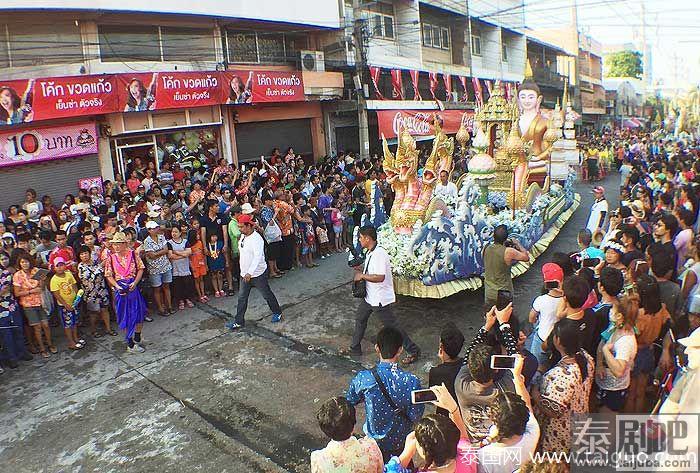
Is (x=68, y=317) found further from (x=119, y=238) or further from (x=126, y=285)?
(x=119, y=238)

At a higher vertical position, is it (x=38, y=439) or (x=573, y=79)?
(x=573, y=79)

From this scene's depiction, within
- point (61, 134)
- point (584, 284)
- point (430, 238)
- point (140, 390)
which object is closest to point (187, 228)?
point (140, 390)

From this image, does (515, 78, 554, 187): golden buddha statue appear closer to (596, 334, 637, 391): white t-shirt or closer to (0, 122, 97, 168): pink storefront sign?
(596, 334, 637, 391): white t-shirt

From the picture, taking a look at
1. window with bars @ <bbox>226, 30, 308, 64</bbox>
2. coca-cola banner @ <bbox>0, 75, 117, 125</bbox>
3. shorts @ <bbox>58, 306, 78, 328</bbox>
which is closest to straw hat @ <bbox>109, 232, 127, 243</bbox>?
shorts @ <bbox>58, 306, 78, 328</bbox>

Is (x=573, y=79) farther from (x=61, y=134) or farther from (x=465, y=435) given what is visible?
(x=465, y=435)

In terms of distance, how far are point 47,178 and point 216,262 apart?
5.24 meters

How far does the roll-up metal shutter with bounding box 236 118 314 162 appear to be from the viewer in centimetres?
1511

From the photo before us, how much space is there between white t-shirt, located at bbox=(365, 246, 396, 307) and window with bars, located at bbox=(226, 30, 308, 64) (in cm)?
1091

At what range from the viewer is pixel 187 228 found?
315 inches

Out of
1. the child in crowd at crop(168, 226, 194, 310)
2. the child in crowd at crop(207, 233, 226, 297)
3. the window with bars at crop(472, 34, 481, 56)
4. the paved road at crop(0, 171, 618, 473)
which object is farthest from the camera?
the window with bars at crop(472, 34, 481, 56)

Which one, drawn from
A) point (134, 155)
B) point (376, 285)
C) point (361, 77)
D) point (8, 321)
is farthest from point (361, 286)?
point (361, 77)

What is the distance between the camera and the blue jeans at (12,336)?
20.1 feet

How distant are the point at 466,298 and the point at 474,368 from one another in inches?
194

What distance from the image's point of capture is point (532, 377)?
333cm
